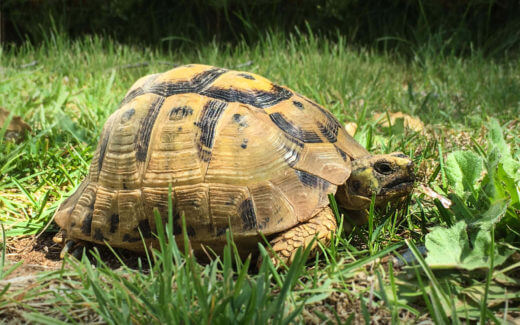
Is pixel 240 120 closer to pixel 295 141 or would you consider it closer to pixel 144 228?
pixel 295 141

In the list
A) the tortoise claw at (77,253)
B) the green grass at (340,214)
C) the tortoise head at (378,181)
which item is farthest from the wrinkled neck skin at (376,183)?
the tortoise claw at (77,253)

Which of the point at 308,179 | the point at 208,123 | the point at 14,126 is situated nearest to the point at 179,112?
the point at 208,123

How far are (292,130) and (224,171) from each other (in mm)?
385

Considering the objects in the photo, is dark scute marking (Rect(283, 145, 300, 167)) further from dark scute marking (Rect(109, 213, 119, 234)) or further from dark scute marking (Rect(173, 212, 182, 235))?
dark scute marking (Rect(109, 213, 119, 234))

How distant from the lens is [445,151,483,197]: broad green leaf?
1.98 metres

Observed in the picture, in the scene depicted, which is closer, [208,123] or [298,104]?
[208,123]

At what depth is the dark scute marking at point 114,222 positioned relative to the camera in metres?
2.15

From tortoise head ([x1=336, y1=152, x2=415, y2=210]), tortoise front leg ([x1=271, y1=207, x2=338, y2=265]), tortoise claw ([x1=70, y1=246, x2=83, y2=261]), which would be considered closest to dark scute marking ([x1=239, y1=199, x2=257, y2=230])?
tortoise front leg ([x1=271, y1=207, x2=338, y2=265])

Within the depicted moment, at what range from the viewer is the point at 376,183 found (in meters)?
2.09

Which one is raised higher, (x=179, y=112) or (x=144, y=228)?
(x=179, y=112)

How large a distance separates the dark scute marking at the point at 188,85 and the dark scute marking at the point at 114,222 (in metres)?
0.63

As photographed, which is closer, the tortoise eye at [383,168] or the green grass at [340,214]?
the green grass at [340,214]

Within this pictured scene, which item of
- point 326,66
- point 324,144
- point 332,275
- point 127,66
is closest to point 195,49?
point 127,66

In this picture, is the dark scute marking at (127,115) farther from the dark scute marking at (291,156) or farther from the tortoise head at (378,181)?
the tortoise head at (378,181)
